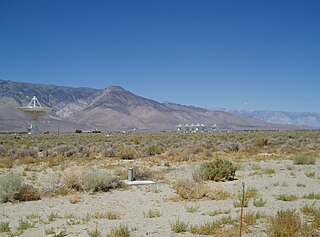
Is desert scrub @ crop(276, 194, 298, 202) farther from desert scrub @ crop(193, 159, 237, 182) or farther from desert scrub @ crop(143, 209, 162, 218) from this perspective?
desert scrub @ crop(193, 159, 237, 182)

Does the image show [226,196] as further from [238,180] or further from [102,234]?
[102,234]

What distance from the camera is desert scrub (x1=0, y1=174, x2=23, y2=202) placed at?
47.8 feet

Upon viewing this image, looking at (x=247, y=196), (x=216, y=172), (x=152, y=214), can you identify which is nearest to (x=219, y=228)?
(x=152, y=214)

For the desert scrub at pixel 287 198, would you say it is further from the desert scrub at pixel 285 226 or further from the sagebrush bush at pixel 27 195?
the sagebrush bush at pixel 27 195

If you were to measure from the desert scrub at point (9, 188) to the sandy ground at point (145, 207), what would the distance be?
0.44 m

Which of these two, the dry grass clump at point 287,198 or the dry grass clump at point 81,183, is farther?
the dry grass clump at point 81,183

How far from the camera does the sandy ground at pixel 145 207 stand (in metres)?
10.4

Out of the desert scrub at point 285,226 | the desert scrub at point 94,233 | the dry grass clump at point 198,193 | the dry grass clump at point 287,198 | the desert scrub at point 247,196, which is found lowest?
the desert scrub at point 94,233

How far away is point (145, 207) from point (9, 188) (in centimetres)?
534

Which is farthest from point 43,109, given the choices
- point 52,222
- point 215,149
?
point 52,222

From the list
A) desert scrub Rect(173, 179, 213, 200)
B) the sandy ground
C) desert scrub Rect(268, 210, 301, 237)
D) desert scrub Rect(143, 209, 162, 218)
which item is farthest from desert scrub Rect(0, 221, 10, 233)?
desert scrub Rect(268, 210, 301, 237)

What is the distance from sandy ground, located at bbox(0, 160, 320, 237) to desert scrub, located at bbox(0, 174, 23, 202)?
1.45 ft

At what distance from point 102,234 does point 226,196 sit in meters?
6.18

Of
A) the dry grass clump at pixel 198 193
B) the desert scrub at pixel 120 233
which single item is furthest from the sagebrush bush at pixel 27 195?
the desert scrub at pixel 120 233
